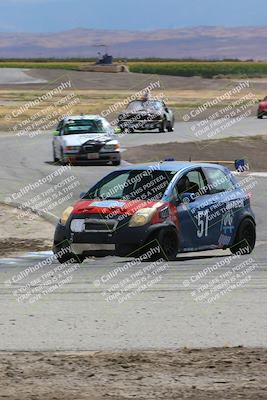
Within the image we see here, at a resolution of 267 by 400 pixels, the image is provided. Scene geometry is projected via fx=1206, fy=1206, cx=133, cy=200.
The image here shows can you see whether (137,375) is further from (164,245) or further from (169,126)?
(169,126)

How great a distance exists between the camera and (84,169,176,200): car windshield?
1684 cm

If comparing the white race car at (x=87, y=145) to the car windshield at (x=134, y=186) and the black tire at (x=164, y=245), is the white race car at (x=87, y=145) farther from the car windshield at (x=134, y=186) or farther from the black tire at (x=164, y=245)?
the black tire at (x=164, y=245)

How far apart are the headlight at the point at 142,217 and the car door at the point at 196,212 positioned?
1.94 ft

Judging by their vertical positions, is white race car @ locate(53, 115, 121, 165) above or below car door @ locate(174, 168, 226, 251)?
below

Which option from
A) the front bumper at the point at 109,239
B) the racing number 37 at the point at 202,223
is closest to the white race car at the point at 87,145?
the racing number 37 at the point at 202,223

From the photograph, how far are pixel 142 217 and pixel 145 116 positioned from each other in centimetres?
3702

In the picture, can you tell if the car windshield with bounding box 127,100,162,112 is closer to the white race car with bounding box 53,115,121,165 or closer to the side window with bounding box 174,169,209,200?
the white race car with bounding box 53,115,121,165

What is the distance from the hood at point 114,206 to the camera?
16.3 meters

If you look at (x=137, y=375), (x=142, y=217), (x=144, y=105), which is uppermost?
(x=137, y=375)

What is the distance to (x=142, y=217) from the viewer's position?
53.2ft

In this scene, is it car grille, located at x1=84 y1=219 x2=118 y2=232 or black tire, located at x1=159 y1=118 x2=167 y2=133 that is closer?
car grille, located at x1=84 y1=219 x2=118 y2=232

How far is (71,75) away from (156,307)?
363 feet

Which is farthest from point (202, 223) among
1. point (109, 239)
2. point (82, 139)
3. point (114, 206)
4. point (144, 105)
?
point (144, 105)

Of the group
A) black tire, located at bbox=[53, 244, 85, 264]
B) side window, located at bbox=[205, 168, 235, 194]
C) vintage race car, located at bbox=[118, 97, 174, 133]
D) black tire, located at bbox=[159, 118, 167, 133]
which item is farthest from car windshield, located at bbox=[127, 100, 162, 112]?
black tire, located at bbox=[53, 244, 85, 264]
